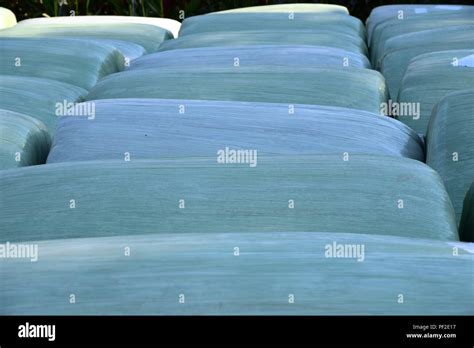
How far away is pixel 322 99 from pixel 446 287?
27.1 inches

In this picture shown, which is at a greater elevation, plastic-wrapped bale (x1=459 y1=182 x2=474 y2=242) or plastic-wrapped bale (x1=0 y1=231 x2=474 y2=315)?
plastic-wrapped bale (x1=459 y1=182 x2=474 y2=242)

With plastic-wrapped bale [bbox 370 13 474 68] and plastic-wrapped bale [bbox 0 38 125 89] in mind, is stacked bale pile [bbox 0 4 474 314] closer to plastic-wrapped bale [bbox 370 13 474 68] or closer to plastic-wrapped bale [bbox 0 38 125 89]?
plastic-wrapped bale [bbox 0 38 125 89]

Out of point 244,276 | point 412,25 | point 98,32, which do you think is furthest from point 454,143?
point 98,32

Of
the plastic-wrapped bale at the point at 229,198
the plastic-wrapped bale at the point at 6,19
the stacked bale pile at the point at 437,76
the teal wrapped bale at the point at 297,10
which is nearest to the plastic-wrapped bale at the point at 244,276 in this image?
the plastic-wrapped bale at the point at 229,198

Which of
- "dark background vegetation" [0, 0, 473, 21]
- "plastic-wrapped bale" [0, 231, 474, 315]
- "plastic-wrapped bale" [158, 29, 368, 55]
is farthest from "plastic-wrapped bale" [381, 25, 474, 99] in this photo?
"dark background vegetation" [0, 0, 473, 21]

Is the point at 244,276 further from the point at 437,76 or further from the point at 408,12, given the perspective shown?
the point at 408,12

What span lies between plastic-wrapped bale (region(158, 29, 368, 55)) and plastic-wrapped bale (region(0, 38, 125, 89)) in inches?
10.3

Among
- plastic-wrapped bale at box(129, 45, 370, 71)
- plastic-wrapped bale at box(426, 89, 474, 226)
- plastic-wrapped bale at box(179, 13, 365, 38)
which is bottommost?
plastic-wrapped bale at box(426, 89, 474, 226)

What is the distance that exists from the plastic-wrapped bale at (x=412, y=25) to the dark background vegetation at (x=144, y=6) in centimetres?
136

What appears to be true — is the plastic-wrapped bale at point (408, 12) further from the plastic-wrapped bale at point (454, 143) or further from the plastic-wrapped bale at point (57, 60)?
the plastic-wrapped bale at point (454, 143)

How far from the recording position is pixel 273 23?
212 centimetres

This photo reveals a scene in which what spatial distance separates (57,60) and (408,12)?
3.38ft

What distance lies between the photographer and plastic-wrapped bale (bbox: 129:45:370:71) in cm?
161

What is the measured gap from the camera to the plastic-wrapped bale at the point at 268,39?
6.17 feet
